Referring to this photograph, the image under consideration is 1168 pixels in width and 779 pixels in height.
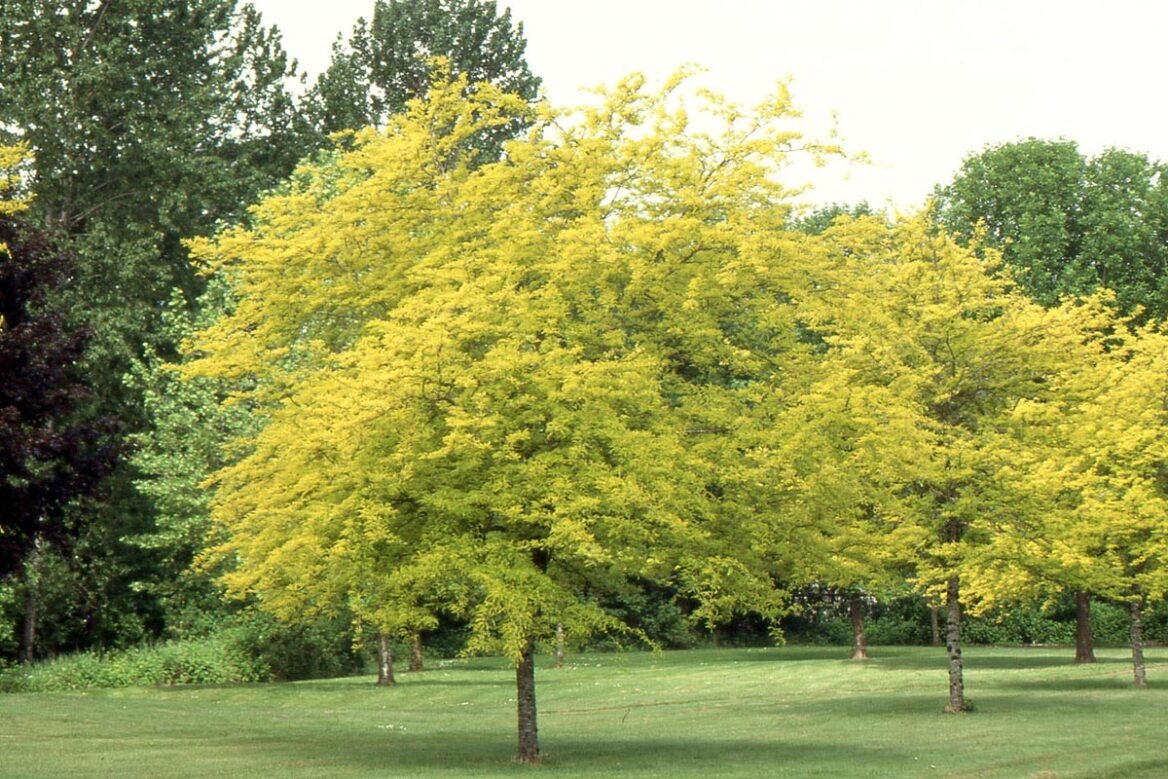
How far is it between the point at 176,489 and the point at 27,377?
2217cm

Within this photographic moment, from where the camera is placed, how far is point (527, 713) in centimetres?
2569

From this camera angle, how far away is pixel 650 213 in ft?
89.3

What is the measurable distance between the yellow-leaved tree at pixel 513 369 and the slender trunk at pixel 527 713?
0.17ft

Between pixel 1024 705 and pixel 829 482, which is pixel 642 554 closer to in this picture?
pixel 829 482

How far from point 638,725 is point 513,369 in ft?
41.9

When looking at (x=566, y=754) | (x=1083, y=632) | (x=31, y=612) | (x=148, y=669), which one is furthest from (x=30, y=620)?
(x=1083, y=632)

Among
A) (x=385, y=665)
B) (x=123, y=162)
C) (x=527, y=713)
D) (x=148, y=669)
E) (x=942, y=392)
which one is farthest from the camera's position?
(x=123, y=162)

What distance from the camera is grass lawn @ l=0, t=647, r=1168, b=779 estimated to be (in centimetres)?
2439

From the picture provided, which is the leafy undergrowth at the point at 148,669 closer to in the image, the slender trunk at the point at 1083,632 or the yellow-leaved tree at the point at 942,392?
the yellow-leaved tree at the point at 942,392

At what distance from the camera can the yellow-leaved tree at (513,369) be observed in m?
23.2

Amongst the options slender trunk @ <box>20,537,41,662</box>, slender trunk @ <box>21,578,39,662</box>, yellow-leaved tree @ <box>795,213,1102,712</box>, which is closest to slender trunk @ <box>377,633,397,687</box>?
slender trunk @ <box>20,537,41,662</box>

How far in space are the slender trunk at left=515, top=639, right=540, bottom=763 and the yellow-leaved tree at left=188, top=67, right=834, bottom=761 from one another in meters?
0.05

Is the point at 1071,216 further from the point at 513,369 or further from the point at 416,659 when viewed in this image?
the point at 513,369

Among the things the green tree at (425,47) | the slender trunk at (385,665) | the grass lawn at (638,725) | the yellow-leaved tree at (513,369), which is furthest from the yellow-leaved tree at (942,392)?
the green tree at (425,47)
